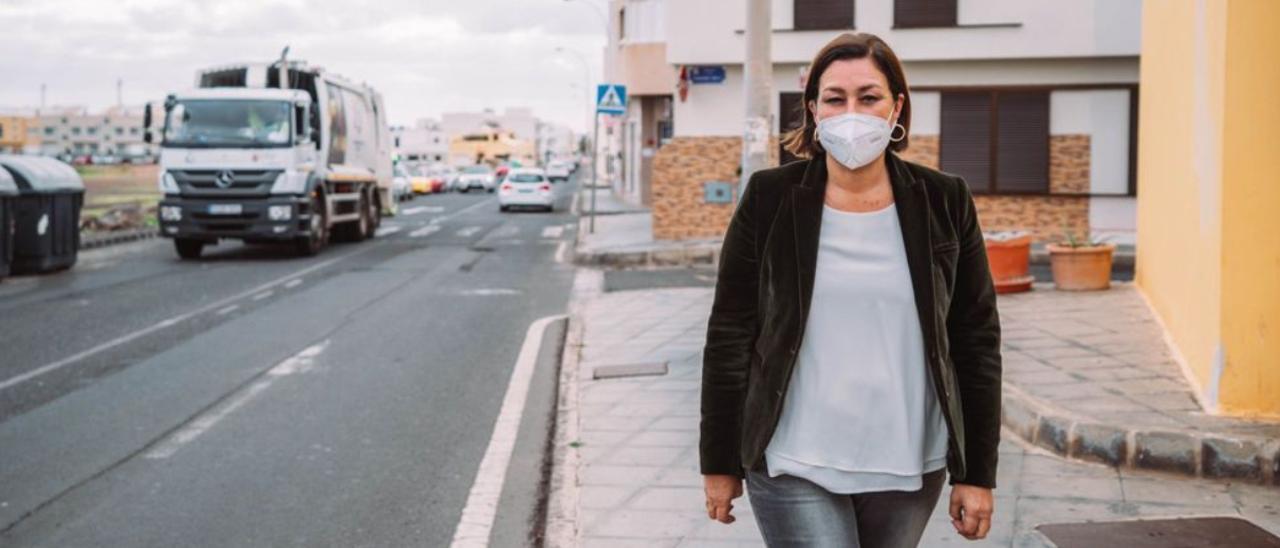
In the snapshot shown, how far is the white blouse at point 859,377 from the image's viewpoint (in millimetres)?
2965

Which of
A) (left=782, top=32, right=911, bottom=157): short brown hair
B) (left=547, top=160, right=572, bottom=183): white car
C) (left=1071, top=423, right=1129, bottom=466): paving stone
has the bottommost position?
(left=1071, top=423, right=1129, bottom=466): paving stone

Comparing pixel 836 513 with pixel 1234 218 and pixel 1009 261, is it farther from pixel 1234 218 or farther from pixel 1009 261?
pixel 1009 261

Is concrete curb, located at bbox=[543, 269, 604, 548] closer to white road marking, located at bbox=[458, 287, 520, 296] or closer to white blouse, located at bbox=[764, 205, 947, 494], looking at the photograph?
white blouse, located at bbox=[764, 205, 947, 494]

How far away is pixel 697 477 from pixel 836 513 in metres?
3.63

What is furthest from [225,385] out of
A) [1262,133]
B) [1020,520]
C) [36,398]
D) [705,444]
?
[705,444]

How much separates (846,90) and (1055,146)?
863 inches

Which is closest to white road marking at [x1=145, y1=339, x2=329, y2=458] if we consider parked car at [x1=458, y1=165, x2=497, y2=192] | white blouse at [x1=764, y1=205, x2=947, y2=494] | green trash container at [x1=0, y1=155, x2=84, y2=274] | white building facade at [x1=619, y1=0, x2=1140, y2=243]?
white blouse at [x1=764, y1=205, x2=947, y2=494]

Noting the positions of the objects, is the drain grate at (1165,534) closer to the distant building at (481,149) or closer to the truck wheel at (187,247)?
the truck wheel at (187,247)

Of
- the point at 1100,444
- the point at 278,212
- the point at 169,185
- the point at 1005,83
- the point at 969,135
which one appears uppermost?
the point at 1005,83

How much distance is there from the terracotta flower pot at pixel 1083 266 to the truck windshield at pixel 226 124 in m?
13.7

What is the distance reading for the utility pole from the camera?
44.7 feet

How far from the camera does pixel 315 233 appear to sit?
2391cm

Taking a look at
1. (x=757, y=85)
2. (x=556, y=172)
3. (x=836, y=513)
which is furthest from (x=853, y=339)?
(x=556, y=172)

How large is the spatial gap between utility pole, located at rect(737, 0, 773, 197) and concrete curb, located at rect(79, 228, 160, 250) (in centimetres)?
1517
